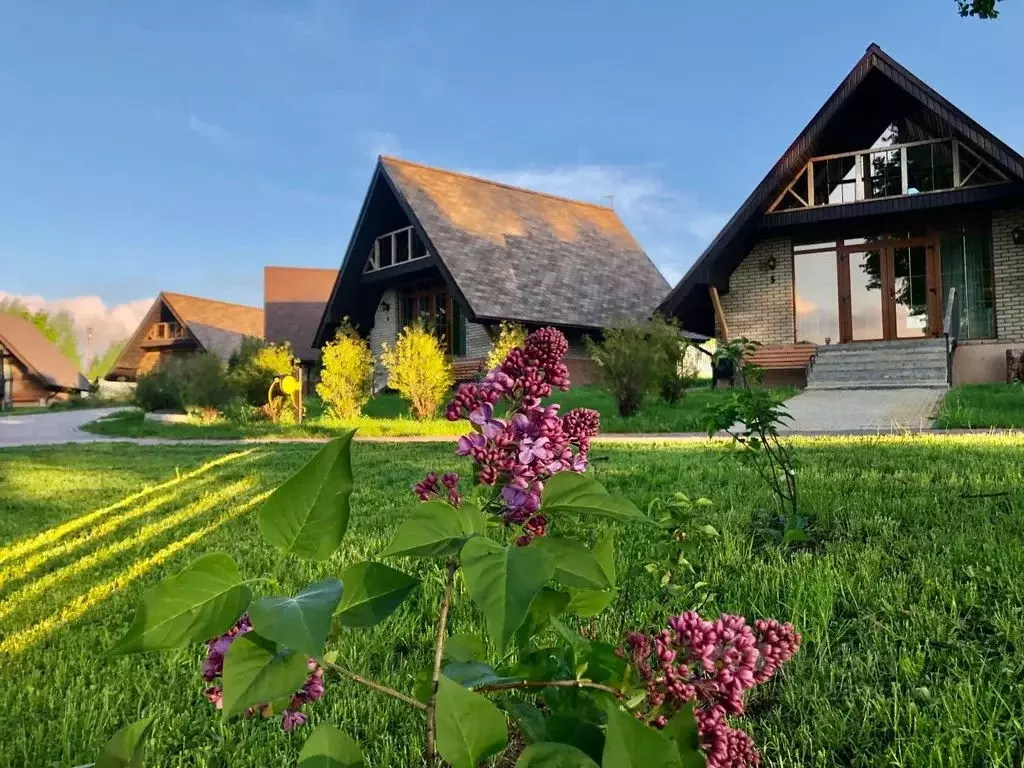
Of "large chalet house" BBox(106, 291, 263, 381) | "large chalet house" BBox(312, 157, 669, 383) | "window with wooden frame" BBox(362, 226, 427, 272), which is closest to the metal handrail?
"large chalet house" BBox(312, 157, 669, 383)

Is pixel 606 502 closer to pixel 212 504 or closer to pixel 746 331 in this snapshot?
pixel 212 504

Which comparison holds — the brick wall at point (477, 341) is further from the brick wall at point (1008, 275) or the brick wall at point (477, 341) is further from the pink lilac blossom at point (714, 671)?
the pink lilac blossom at point (714, 671)

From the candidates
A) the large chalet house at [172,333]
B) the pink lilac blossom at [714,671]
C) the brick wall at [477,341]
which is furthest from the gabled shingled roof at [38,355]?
the pink lilac blossom at [714,671]

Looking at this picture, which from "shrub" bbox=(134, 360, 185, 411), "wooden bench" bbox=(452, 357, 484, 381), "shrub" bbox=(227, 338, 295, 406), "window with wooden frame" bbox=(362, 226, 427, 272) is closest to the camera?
"shrub" bbox=(227, 338, 295, 406)

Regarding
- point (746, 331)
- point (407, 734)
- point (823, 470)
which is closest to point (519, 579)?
point (407, 734)

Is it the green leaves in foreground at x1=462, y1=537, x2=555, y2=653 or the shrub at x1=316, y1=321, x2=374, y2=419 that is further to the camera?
the shrub at x1=316, y1=321, x2=374, y2=419

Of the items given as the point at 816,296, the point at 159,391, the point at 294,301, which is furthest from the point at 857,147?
the point at 294,301

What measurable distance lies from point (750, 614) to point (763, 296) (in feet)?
49.1

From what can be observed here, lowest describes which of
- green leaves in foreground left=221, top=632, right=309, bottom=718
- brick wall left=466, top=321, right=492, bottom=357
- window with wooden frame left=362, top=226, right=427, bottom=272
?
green leaves in foreground left=221, top=632, right=309, bottom=718

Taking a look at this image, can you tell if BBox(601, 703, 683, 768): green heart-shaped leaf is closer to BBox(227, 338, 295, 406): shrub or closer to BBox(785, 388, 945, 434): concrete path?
BBox(785, 388, 945, 434): concrete path

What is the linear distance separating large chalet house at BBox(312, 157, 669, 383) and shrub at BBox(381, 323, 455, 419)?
2.39 meters

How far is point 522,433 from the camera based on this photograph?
3.44 ft

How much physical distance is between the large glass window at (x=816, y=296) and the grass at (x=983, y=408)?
3914mm

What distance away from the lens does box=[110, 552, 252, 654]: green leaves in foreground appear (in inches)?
31.8
